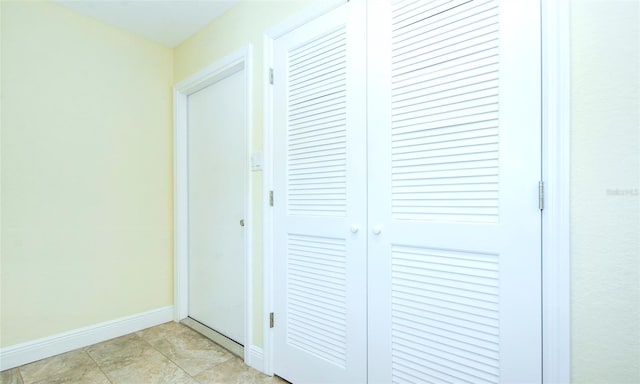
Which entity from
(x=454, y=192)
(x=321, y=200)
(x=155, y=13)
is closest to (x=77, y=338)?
(x=321, y=200)

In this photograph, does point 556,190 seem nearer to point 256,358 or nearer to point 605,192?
point 605,192

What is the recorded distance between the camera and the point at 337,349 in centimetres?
149

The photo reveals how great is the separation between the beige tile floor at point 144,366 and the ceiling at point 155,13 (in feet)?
7.80

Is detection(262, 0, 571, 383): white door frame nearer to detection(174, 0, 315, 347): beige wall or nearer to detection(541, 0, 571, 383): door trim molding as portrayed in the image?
detection(541, 0, 571, 383): door trim molding

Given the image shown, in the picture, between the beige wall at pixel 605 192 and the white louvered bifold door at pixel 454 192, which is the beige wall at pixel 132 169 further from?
the white louvered bifold door at pixel 454 192

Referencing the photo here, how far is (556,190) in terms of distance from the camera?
3.09 feet

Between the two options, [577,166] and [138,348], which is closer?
[577,166]

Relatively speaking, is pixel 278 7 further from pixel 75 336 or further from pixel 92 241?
pixel 75 336

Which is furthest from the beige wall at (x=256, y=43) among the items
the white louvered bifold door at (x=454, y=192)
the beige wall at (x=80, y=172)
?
the beige wall at (x=80, y=172)

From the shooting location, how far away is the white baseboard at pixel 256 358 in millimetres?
1795

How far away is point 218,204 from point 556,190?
2084 mm

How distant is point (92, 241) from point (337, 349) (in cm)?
196

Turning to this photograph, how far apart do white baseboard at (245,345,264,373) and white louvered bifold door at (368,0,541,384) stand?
759 mm

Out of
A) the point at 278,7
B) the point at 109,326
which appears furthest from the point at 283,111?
the point at 109,326
